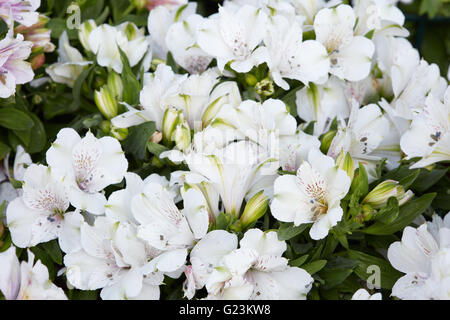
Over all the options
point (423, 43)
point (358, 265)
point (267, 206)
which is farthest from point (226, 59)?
point (423, 43)

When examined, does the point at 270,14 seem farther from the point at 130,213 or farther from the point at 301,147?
the point at 130,213

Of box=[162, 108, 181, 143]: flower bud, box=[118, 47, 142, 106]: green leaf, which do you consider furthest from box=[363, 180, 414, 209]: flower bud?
box=[118, 47, 142, 106]: green leaf

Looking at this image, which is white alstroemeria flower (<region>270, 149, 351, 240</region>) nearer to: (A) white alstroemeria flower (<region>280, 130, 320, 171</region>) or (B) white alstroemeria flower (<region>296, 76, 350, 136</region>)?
(A) white alstroemeria flower (<region>280, 130, 320, 171</region>)

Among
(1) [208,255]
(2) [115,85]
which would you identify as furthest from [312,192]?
(2) [115,85]

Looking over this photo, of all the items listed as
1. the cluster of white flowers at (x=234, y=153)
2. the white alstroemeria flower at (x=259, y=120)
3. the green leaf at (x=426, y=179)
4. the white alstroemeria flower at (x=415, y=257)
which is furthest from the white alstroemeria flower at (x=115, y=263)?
the green leaf at (x=426, y=179)
